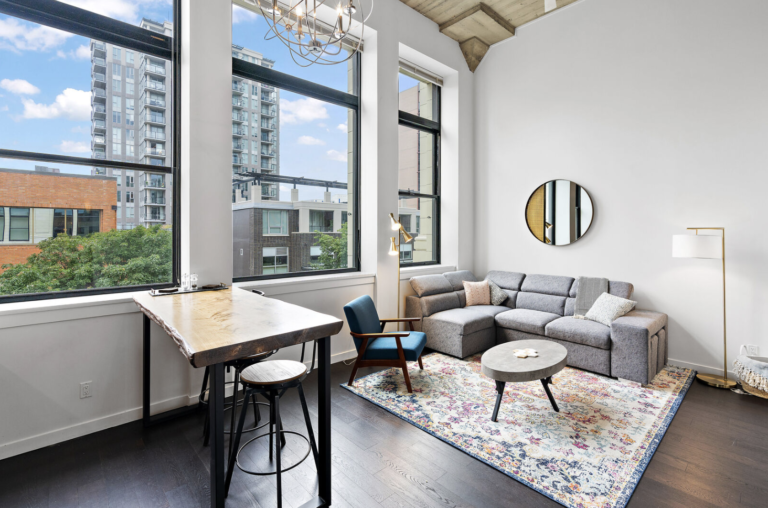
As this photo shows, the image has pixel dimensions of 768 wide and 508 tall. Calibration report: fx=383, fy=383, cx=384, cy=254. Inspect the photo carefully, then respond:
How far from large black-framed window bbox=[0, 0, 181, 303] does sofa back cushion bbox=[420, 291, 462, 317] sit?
2.56 meters

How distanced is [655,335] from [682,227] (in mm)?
1146

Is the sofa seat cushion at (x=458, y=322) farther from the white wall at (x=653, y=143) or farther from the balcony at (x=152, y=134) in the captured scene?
the balcony at (x=152, y=134)

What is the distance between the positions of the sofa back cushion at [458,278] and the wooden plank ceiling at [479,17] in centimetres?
302

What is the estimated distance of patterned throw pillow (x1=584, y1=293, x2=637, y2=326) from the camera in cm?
372

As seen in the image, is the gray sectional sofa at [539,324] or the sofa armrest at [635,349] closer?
the sofa armrest at [635,349]

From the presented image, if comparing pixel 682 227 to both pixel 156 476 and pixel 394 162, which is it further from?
pixel 156 476

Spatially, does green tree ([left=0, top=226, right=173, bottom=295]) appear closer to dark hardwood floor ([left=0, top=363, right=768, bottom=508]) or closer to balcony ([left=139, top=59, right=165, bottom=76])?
dark hardwood floor ([left=0, top=363, right=768, bottom=508])

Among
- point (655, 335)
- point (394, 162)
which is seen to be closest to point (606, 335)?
point (655, 335)

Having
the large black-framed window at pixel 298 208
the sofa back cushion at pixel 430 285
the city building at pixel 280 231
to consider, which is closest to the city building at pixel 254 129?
the large black-framed window at pixel 298 208

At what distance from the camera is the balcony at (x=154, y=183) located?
3.00 meters

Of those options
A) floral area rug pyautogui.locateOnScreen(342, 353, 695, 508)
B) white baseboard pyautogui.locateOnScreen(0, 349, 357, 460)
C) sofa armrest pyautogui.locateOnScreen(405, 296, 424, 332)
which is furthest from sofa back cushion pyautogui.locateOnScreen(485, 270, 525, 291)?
white baseboard pyautogui.locateOnScreen(0, 349, 357, 460)

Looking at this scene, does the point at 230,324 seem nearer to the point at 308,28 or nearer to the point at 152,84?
the point at 308,28

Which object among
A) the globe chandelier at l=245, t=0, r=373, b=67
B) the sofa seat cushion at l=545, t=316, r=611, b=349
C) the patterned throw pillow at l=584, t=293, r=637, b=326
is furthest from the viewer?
the patterned throw pillow at l=584, t=293, r=637, b=326

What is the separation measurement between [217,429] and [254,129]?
2888 mm
